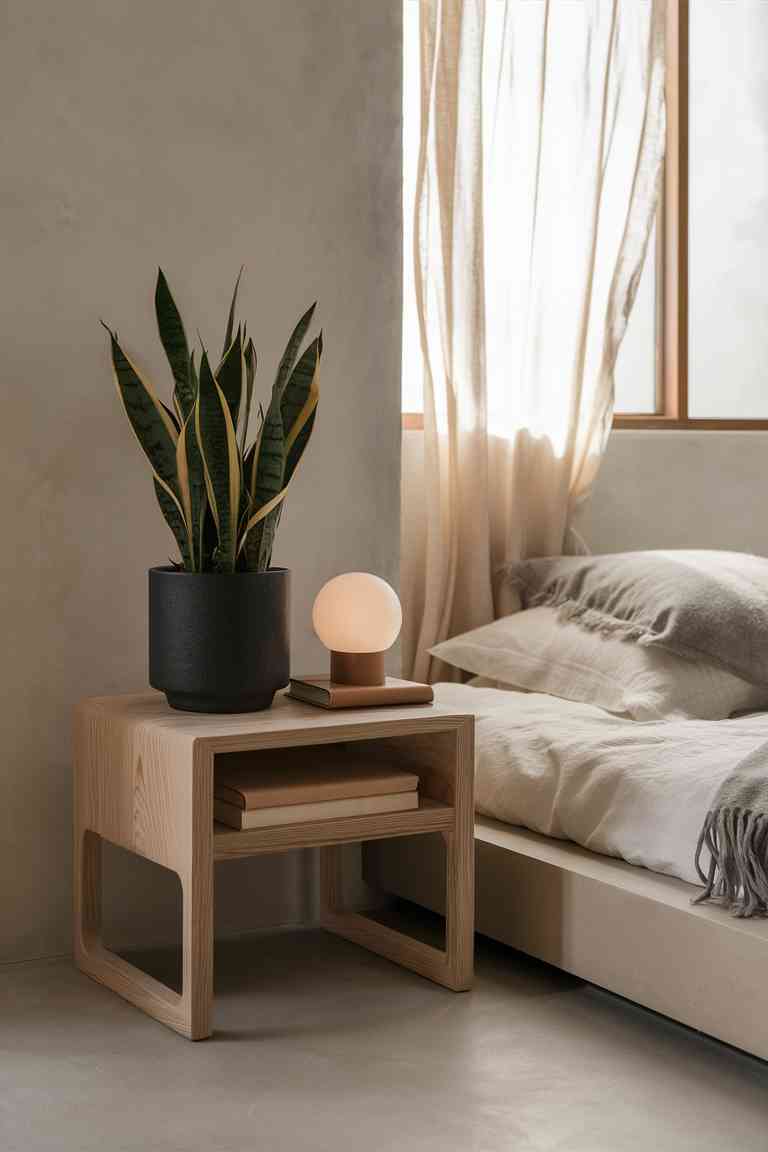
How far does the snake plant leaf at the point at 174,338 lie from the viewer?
6.97 ft

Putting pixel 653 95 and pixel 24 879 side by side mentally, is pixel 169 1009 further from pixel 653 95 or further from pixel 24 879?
pixel 653 95

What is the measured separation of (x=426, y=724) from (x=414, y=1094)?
552 mm

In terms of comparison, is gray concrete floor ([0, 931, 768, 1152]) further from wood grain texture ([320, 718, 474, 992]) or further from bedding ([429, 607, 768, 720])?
bedding ([429, 607, 768, 720])

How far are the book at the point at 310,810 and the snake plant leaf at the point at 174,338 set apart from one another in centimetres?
60

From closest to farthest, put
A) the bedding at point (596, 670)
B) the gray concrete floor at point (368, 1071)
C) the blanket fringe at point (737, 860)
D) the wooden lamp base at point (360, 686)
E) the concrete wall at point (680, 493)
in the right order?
the gray concrete floor at point (368, 1071) < the blanket fringe at point (737, 860) < the wooden lamp base at point (360, 686) < the bedding at point (596, 670) < the concrete wall at point (680, 493)

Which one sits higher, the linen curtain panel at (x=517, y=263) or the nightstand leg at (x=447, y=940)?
the linen curtain panel at (x=517, y=263)

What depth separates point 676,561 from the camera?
2771mm

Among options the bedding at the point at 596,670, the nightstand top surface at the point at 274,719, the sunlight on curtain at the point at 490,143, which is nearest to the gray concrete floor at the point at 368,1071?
the nightstand top surface at the point at 274,719

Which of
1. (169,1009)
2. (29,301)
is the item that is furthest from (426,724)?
(29,301)

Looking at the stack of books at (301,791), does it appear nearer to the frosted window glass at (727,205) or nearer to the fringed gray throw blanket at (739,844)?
the fringed gray throw blanket at (739,844)

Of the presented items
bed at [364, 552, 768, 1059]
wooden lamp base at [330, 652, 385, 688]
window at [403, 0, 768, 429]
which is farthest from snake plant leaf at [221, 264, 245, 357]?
window at [403, 0, 768, 429]

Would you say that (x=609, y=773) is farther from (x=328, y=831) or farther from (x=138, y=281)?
(x=138, y=281)

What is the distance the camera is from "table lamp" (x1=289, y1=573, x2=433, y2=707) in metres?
2.18

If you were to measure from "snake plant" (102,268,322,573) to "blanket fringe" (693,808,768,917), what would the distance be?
0.76 metres
